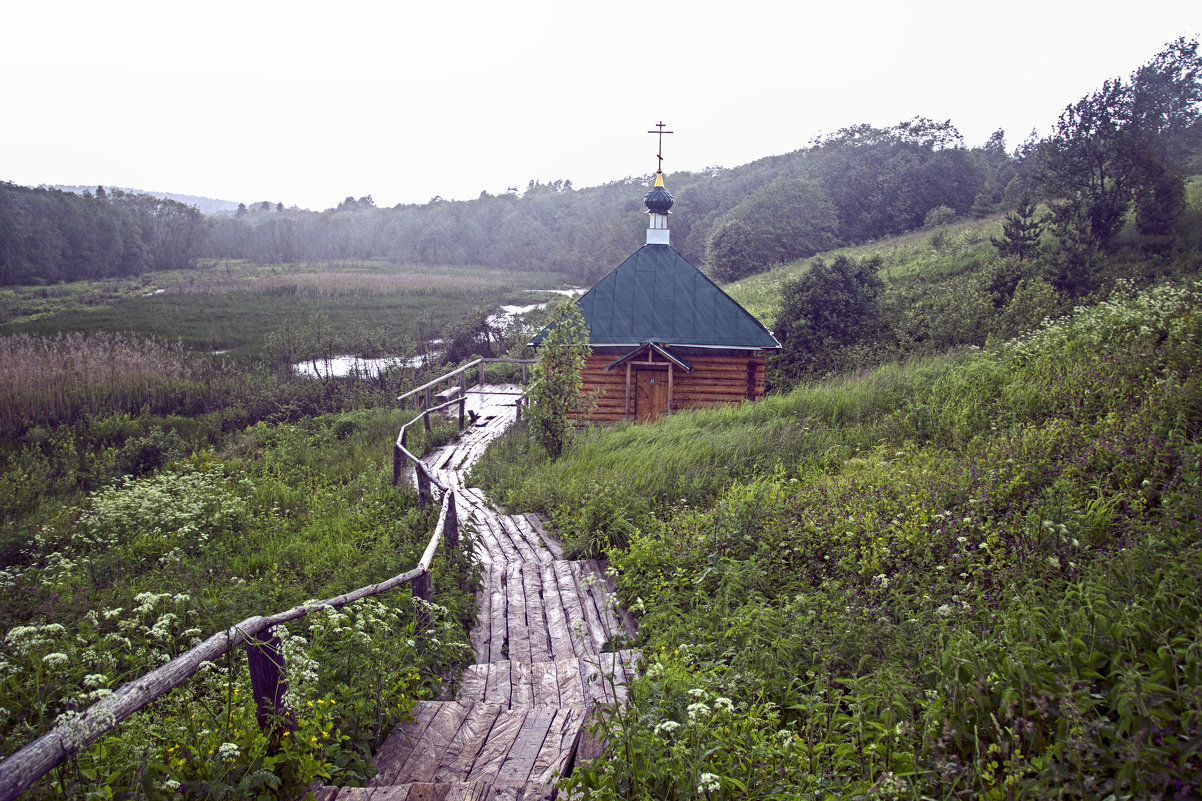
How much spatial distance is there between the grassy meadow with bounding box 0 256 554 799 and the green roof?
4888 millimetres

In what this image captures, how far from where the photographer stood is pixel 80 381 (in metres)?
16.7

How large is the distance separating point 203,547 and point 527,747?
645cm

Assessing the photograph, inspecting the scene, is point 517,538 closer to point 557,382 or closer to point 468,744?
point 557,382

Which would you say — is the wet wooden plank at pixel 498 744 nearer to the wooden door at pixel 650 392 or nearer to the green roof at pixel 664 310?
the green roof at pixel 664 310

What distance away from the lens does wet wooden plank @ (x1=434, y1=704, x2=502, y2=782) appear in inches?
121

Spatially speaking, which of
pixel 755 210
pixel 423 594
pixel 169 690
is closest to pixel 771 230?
pixel 755 210

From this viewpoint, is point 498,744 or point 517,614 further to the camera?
point 517,614

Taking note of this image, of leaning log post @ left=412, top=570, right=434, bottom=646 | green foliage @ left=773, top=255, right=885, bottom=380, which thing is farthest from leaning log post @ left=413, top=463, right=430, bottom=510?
green foliage @ left=773, top=255, right=885, bottom=380

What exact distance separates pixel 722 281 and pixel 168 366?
3386 cm

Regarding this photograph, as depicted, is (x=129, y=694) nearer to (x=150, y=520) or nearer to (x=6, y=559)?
(x=150, y=520)

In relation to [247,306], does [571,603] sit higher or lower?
lower

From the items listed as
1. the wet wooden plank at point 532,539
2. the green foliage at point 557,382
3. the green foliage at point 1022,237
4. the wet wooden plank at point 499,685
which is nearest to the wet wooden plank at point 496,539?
the wet wooden plank at point 532,539

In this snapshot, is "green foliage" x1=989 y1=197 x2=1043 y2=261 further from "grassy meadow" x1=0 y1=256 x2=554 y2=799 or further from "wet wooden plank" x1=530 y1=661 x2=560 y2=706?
"wet wooden plank" x1=530 y1=661 x2=560 y2=706

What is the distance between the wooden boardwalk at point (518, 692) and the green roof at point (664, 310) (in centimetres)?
892
